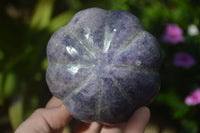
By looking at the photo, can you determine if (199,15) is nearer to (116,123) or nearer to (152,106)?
(152,106)

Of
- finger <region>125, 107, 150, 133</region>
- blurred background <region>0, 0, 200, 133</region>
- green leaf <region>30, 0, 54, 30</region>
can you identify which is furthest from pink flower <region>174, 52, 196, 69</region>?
green leaf <region>30, 0, 54, 30</region>

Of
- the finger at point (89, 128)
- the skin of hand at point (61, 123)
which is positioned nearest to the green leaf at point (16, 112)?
the skin of hand at point (61, 123)

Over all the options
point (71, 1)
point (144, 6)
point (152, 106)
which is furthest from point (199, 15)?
point (71, 1)

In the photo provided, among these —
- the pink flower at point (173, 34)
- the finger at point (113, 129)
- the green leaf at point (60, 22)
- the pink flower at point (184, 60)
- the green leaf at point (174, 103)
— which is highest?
the green leaf at point (60, 22)

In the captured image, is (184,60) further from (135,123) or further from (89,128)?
(89,128)

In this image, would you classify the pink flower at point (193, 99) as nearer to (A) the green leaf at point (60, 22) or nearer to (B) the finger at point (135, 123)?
(B) the finger at point (135, 123)

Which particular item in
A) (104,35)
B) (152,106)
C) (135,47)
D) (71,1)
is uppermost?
(104,35)

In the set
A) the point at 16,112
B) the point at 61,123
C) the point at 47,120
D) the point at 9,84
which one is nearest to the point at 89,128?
the point at 61,123

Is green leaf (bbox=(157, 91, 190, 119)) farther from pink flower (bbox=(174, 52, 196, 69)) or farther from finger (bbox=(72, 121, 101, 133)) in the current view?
finger (bbox=(72, 121, 101, 133))
